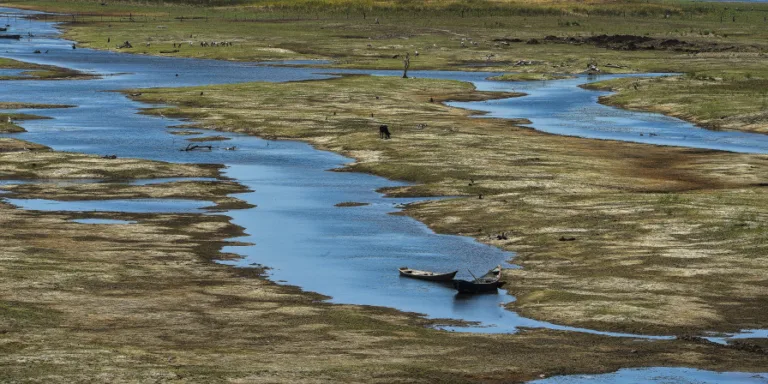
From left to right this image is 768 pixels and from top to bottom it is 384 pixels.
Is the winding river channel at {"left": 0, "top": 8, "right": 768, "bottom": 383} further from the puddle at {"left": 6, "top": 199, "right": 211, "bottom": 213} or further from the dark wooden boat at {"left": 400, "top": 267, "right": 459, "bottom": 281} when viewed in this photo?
the dark wooden boat at {"left": 400, "top": 267, "right": 459, "bottom": 281}

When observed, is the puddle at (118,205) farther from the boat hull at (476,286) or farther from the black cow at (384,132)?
the black cow at (384,132)

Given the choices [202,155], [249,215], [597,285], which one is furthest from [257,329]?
[202,155]

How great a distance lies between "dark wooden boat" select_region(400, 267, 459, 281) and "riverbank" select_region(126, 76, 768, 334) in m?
2.72

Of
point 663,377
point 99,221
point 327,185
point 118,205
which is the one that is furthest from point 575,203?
point 663,377

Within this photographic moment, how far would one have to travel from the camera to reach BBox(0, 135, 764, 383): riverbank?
37.7 metres

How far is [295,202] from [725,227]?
26.3 m

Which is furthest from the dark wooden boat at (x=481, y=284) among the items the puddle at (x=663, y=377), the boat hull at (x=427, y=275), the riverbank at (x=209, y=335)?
the puddle at (x=663, y=377)

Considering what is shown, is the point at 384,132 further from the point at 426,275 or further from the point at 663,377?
the point at 663,377

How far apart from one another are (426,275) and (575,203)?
19.9 m

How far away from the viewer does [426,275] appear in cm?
5359

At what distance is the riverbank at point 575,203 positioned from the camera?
49406mm

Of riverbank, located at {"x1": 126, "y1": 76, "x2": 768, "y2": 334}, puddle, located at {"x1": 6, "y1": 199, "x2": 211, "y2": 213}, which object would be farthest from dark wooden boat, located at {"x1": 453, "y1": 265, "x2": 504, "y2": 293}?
puddle, located at {"x1": 6, "y1": 199, "x2": 211, "y2": 213}

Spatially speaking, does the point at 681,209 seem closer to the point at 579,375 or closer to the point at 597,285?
the point at 597,285

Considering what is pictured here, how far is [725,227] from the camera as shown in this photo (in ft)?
202
